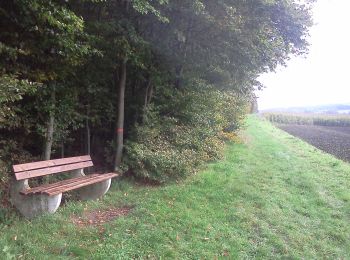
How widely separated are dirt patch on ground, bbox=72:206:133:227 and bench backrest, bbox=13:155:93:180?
2.74 ft

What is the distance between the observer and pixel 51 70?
6.85m

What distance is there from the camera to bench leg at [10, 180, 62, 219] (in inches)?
223

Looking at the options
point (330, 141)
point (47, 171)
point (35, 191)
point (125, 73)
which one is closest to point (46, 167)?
point (47, 171)

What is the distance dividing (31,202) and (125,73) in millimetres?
3738

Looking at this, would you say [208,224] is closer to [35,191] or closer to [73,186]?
[73,186]

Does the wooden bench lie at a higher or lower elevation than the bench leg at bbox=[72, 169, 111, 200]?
higher

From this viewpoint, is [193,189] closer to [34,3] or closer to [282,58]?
[34,3]

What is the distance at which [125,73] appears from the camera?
8.58 meters

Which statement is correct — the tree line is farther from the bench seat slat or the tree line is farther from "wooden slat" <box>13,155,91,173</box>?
the bench seat slat

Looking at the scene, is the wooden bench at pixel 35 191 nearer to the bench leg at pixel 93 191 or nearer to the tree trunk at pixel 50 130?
the bench leg at pixel 93 191

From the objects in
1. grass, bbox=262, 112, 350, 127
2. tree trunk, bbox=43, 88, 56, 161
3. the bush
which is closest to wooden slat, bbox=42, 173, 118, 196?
tree trunk, bbox=43, 88, 56, 161

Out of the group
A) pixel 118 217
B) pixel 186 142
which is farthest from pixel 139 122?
pixel 118 217

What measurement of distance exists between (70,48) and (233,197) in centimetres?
397

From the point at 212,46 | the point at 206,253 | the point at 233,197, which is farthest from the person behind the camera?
the point at 212,46
